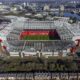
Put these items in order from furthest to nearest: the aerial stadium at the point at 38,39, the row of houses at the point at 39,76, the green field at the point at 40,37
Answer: the green field at the point at 40,37, the aerial stadium at the point at 38,39, the row of houses at the point at 39,76

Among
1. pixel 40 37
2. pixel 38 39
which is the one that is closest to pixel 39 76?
pixel 38 39

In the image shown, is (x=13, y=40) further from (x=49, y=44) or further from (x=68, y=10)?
(x=68, y=10)

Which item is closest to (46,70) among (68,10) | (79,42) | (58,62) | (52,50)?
(58,62)

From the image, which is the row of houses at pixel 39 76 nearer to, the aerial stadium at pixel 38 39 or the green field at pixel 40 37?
the aerial stadium at pixel 38 39

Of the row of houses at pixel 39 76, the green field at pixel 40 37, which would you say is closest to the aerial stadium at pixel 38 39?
the green field at pixel 40 37

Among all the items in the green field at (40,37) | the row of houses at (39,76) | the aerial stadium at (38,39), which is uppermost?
the row of houses at (39,76)

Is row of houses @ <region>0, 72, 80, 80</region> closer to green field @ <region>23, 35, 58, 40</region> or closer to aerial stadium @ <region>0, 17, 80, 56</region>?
aerial stadium @ <region>0, 17, 80, 56</region>

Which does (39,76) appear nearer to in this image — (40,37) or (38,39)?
(38,39)

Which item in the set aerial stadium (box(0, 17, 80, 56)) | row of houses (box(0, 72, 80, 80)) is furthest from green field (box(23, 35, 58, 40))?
row of houses (box(0, 72, 80, 80))
